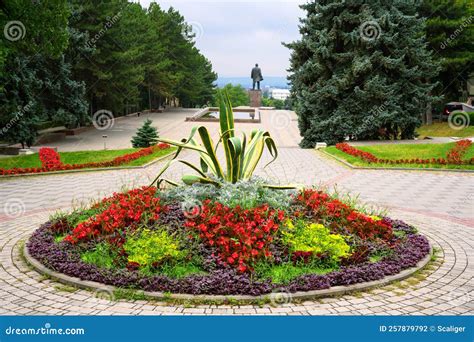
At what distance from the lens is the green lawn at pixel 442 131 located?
1152 inches

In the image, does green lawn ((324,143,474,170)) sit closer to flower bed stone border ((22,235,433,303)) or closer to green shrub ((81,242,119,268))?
flower bed stone border ((22,235,433,303))

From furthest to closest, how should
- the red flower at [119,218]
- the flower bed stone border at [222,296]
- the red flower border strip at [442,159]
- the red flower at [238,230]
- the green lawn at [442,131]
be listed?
the green lawn at [442,131]
the red flower border strip at [442,159]
the red flower at [119,218]
the red flower at [238,230]
the flower bed stone border at [222,296]

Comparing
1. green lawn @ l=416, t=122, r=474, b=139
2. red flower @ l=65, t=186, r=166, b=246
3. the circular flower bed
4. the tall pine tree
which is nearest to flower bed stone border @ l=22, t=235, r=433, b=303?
the circular flower bed

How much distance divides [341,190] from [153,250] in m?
7.20

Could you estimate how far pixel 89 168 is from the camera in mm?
15617

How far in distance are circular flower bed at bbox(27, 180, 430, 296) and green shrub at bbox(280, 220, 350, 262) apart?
0.05ft

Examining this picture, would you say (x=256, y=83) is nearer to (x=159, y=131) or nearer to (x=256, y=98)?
(x=256, y=98)

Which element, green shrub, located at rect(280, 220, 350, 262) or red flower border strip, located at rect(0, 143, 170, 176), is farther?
red flower border strip, located at rect(0, 143, 170, 176)

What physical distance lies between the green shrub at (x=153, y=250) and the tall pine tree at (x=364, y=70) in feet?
60.7

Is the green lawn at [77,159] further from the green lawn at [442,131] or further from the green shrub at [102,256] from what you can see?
the green lawn at [442,131]

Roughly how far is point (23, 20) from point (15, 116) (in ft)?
26.5

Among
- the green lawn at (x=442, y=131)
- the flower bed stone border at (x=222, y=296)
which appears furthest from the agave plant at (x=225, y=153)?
the green lawn at (x=442, y=131)

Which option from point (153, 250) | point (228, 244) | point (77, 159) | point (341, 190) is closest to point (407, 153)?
point (341, 190)

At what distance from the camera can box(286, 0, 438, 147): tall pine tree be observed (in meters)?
22.5
